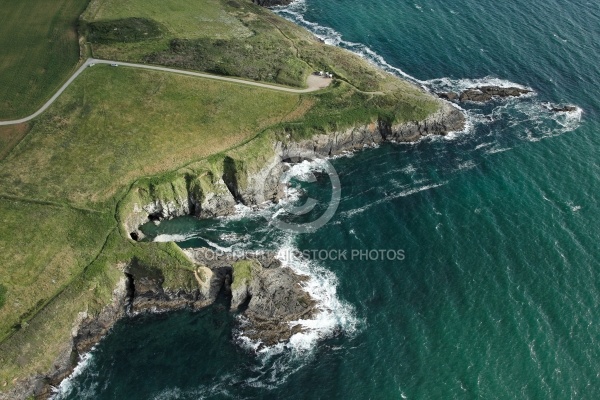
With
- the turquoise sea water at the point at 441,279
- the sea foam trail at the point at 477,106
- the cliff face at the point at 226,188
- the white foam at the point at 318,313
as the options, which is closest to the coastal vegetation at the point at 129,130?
the cliff face at the point at 226,188

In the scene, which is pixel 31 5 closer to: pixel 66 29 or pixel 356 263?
pixel 66 29

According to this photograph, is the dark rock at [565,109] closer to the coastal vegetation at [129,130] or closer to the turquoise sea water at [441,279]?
the turquoise sea water at [441,279]

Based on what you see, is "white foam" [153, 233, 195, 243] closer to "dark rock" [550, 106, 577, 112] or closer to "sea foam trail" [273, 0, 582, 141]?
"sea foam trail" [273, 0, 582, 141]

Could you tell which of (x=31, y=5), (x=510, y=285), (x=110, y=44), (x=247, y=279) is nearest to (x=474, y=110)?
(x=510, y=285)

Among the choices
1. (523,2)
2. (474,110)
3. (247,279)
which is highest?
(523,2)

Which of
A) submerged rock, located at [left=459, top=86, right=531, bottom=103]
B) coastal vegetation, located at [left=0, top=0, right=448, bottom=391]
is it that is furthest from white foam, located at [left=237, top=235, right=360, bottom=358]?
submerged rock, located at [left=459, top=86, right=531, bottom=103]

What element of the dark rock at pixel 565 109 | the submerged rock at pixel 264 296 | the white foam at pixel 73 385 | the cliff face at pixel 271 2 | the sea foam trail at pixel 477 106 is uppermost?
the dark rock at pixel 565 109
